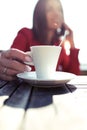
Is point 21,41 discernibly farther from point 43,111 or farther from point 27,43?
point 43,111

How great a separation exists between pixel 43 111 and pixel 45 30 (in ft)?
5.32

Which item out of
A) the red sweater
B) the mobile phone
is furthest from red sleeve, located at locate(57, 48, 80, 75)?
the mobile phone

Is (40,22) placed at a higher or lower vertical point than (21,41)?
higher

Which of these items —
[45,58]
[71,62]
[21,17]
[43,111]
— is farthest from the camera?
[21,17]

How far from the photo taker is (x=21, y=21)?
2.33 meters

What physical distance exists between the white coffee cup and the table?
8 cm

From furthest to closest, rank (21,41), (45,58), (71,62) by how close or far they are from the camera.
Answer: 1. (21,41)
2. (71,62)
3. (45,58)

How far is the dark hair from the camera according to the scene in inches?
71.4

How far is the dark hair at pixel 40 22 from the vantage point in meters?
1.81

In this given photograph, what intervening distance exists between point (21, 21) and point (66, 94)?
6.36 ft

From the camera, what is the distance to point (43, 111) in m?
0.34

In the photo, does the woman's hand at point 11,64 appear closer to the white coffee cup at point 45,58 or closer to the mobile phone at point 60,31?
the white coffee cup at point 45,58

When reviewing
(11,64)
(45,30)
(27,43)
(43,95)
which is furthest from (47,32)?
(43,95)

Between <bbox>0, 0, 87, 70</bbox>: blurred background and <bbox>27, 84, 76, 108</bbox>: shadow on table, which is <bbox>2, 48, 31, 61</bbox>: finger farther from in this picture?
<bbox>0, 0, 87, 70</bbox>: blurred background
